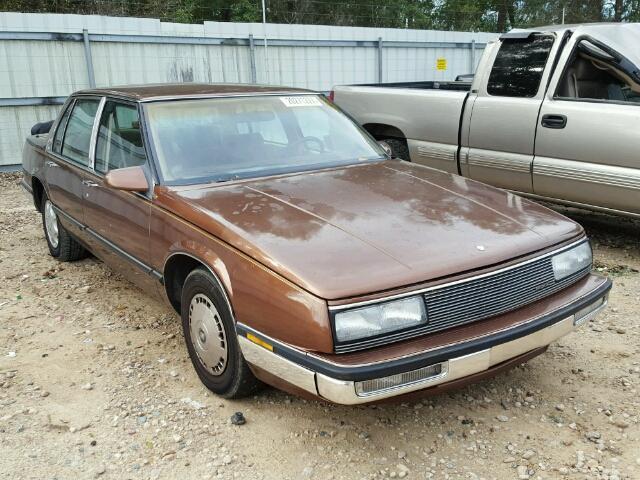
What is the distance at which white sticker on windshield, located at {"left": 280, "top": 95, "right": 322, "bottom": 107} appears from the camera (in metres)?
4.10

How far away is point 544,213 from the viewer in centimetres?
322

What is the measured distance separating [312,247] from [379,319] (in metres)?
0.45

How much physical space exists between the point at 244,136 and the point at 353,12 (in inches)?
837

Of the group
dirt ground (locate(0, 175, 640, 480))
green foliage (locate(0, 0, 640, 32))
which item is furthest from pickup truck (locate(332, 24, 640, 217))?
green foliage (locate(0, 0, 640, 32))

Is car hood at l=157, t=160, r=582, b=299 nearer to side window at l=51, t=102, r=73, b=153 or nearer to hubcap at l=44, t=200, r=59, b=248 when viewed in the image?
side window at l=51, t=102, r=73, b=153

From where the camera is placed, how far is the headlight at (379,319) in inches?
91.8

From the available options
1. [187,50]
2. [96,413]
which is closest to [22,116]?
[187,50]

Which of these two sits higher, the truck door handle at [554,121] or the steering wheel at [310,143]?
the steering wheel at [310,143]

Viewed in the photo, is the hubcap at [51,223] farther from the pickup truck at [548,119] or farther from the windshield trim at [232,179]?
the pickup truck at [548,119]

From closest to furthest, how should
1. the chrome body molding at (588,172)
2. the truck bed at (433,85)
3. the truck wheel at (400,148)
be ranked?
the chrome body molding at (588,172) < the truck wheel at (400,148) < the truck bed at (433,85)

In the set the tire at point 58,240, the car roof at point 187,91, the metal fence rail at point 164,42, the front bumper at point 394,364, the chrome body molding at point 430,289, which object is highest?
the metal fence rail at point 164,42

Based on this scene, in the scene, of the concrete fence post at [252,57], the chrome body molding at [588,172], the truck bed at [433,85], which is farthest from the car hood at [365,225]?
the concrete fence post at [252,57]

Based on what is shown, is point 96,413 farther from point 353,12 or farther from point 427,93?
point 353,12

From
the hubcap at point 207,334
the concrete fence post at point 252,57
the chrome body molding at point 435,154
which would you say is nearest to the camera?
the hubcap at point 207,334
